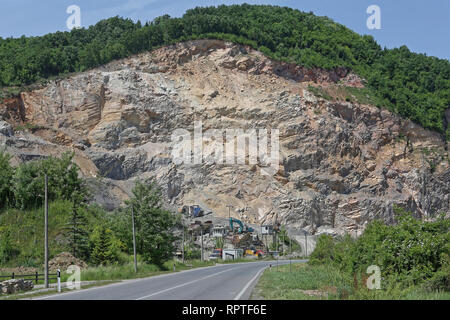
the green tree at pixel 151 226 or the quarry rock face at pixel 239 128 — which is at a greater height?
the quarry rock face at pixel 239 128

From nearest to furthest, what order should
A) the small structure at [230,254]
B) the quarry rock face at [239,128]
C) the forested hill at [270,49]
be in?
the small structure at [230,254]
the quarry rock face at [239,128]
the forested hill at [270,49]

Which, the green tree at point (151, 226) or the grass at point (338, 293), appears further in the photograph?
the green tree at point (151, 226)

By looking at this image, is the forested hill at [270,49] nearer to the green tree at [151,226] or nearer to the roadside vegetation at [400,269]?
the green tree at [151,226]

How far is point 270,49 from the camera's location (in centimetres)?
11412

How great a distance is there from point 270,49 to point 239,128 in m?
28.3

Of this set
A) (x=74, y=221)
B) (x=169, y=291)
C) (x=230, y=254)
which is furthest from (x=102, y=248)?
(x=230, y=254)

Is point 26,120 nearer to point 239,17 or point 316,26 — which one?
point 239,17

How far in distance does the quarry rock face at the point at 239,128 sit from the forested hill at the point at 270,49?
5.64 m

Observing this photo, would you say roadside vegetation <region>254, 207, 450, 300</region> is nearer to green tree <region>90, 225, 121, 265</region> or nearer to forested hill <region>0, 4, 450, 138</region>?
green tree <region>90, 225, 121, 265</region>

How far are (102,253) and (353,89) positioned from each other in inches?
3236

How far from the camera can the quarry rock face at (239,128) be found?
85438 millimetres

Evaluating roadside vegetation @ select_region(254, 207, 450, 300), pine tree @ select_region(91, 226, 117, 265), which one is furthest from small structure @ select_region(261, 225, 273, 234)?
roadside vegetation @ select_region(254, 207, 450, 300)

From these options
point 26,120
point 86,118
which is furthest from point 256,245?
point 26,120

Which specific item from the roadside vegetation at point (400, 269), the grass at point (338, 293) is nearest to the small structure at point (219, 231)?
the roadside vegetation at point (400, 269)
